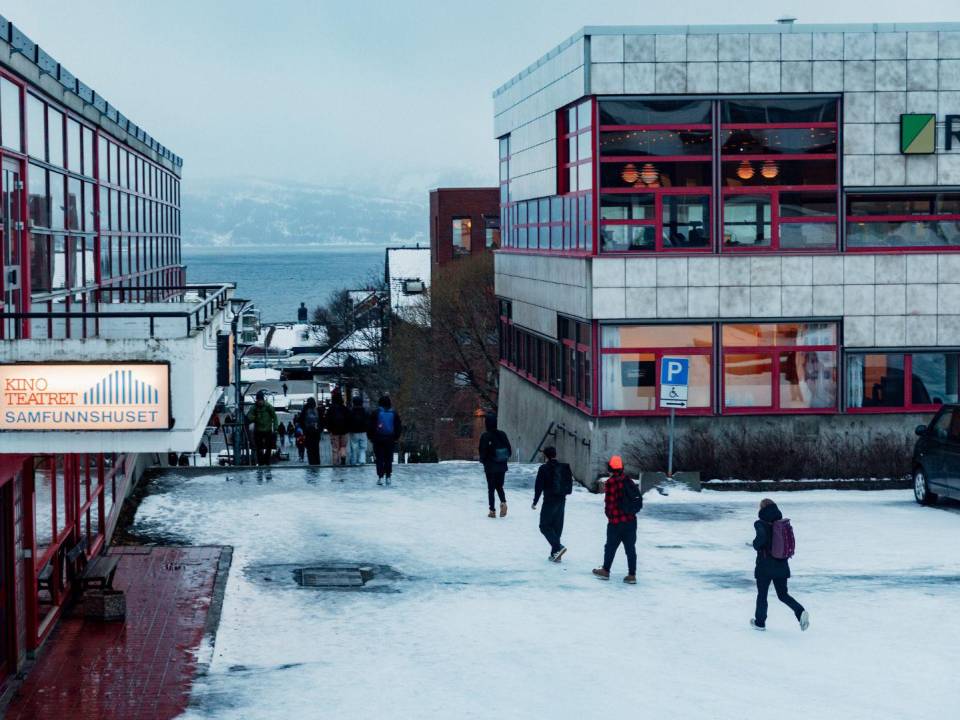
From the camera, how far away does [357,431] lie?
28.4 m

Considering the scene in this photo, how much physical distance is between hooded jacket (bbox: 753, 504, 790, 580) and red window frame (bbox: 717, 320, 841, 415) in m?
11.7

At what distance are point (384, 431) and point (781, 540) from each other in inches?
424

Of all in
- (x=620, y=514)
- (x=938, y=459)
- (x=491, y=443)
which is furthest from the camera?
(x=938, y=459)

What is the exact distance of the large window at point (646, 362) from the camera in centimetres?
2738

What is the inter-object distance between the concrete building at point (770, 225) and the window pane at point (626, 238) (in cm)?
4

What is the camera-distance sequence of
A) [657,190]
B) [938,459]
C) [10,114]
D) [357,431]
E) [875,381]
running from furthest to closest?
1. [357,431]
2. [875,381]
3. [657,190]
4. [938,459]
5. [10,114]

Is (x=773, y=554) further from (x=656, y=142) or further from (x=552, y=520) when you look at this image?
(x=656, y=142)

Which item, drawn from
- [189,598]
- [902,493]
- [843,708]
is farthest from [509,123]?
[843,708]

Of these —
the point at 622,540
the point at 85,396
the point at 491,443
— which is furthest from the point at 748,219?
the point at 85,396

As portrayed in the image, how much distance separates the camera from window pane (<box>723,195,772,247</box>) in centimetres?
2744

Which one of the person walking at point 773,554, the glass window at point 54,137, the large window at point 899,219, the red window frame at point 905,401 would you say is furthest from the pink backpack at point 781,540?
the large window at point 899,219

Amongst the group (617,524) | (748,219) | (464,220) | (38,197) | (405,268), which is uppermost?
(464,220)

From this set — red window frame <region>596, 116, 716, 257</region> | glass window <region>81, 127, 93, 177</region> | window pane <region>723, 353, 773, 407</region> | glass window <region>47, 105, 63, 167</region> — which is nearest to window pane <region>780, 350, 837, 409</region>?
window pane <region>723, 353, 773, 407</region>

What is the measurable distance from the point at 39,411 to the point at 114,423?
66cm
